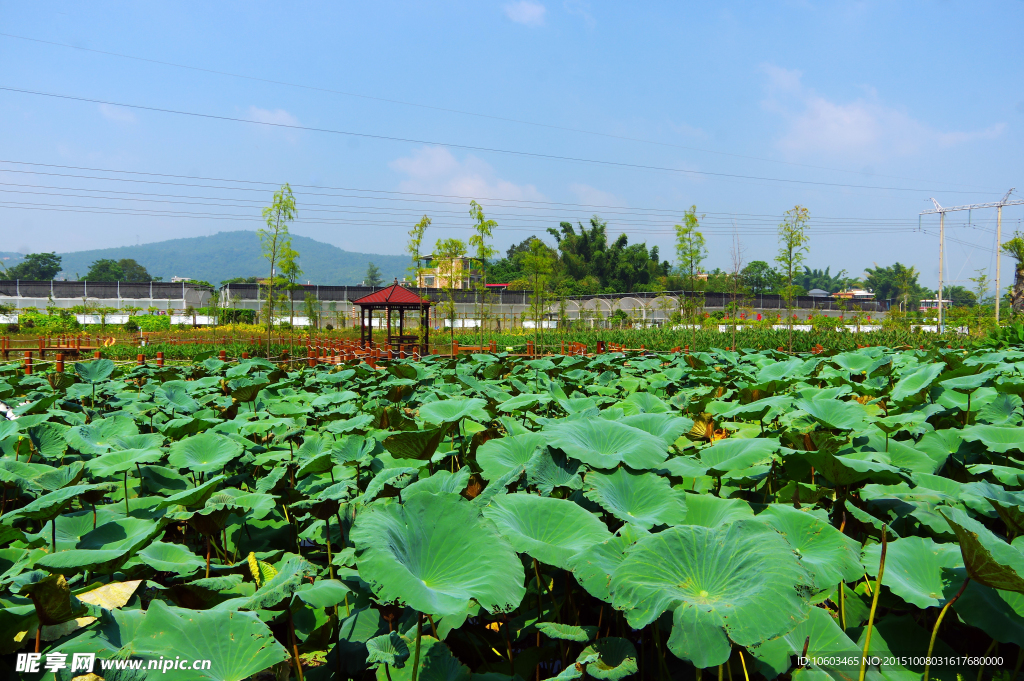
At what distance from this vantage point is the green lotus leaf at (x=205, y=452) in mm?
2027

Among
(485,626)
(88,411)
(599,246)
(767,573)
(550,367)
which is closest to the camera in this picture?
(767,573)

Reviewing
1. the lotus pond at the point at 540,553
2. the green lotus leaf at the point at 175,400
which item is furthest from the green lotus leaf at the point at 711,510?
the green lotus leaf at the point at 175,400

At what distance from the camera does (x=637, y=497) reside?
58.6 inches

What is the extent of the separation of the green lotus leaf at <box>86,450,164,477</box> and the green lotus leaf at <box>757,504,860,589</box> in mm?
1956

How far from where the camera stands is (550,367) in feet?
16.0

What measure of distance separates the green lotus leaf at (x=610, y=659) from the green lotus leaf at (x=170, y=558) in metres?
0.92

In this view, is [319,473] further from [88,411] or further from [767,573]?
[88,411]

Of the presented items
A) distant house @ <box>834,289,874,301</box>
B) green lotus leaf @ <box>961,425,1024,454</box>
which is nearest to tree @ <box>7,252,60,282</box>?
distant house @ <box>834,289,874,301</box>

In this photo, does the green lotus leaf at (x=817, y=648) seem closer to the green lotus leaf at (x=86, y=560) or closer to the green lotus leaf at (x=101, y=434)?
the green lotus leaf at (x=86, y=560)

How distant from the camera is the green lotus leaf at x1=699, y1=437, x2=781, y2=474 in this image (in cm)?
172

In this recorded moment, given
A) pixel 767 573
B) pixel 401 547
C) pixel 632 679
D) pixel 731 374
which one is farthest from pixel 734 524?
pixel 731 374

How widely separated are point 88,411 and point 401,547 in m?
3.31

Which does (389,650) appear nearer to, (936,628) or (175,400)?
(936,628)

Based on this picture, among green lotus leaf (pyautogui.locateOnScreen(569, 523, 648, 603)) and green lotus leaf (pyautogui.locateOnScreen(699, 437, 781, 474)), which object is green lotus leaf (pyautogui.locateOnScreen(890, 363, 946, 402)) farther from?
green lotus leaf (pyautogui.locateOnScreen(569, 523, 648, 603))
